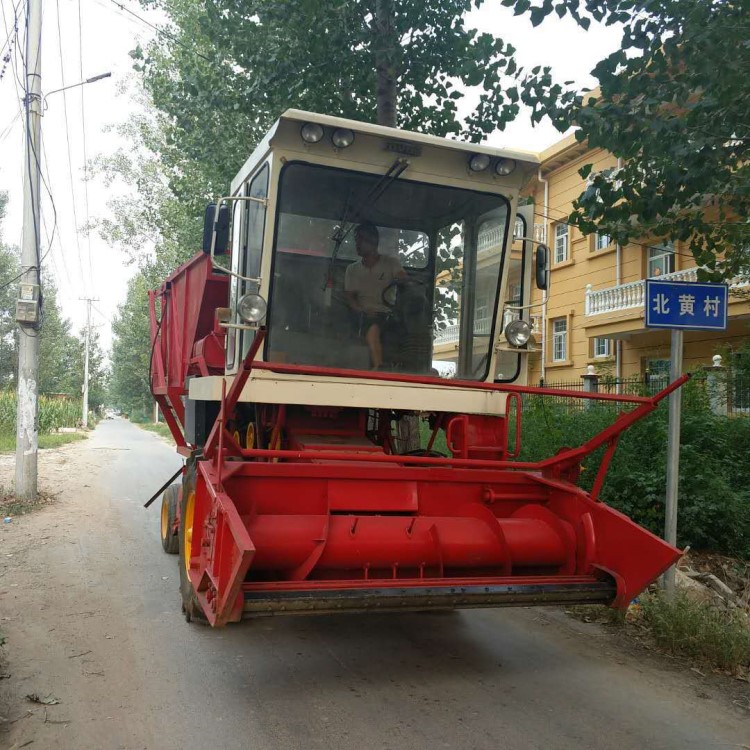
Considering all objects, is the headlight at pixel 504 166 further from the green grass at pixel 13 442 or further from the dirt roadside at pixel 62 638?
the green grass at pixel 13 442

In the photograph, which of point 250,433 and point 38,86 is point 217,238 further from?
point 38,86

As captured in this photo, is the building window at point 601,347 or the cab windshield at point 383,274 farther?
the building window at point 601,347

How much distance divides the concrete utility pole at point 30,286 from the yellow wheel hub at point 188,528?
623 cm

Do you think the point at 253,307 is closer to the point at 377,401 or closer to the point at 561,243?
the point at 377,401

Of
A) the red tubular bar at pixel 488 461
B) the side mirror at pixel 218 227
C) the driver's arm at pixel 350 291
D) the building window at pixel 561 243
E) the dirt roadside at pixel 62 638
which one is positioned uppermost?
the building window at pixel 561 243

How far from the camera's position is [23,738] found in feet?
10.9

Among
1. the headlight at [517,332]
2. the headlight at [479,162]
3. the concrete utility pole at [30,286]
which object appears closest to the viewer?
the headlight at [479,162]

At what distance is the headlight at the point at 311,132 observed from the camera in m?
4.62

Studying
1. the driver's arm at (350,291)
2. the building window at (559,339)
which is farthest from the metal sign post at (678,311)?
the building window at (559,339)

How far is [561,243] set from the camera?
21.3 metres

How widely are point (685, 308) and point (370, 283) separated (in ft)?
8.11

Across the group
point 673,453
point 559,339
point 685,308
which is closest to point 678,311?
point 685,308

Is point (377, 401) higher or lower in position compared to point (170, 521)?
higher

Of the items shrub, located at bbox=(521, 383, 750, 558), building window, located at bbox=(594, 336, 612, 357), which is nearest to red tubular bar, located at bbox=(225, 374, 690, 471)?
shrub, located at bbox=(521, 383, 750, 558)
